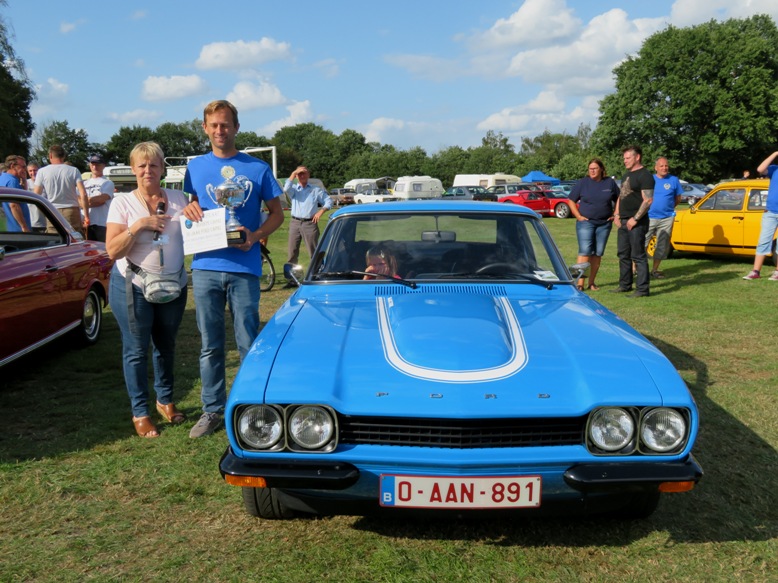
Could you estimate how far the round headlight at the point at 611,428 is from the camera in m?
2.58

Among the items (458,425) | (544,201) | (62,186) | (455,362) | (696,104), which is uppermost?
(696,104)

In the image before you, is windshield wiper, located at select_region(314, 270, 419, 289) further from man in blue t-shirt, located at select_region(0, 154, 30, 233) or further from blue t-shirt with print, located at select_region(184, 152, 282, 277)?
man in blue t-shirt, located at select_region(0, 154, 30, 233)

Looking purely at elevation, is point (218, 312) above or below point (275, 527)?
above

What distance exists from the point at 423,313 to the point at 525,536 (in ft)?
3.65

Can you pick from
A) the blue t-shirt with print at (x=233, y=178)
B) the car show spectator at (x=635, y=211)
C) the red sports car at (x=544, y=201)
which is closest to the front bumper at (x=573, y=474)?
the blue t-shirt with print at (x=233, y=178)

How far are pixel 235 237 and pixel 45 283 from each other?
243cm

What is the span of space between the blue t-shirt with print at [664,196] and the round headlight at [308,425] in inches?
370

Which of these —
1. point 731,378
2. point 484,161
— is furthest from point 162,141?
point 731,378

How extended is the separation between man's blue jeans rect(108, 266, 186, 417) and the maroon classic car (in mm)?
1228

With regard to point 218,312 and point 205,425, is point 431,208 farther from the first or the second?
point 205,425

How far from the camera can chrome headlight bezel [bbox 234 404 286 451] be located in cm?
262

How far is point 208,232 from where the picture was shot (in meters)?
3.88

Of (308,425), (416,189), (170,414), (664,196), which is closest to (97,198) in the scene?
(170,414)

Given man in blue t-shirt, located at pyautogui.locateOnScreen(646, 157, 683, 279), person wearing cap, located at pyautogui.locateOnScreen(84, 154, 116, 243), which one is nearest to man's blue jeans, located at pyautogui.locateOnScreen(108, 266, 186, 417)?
person wearing cap, located at pyautogui.locateOnScreen(84, 154, 116, 243)
